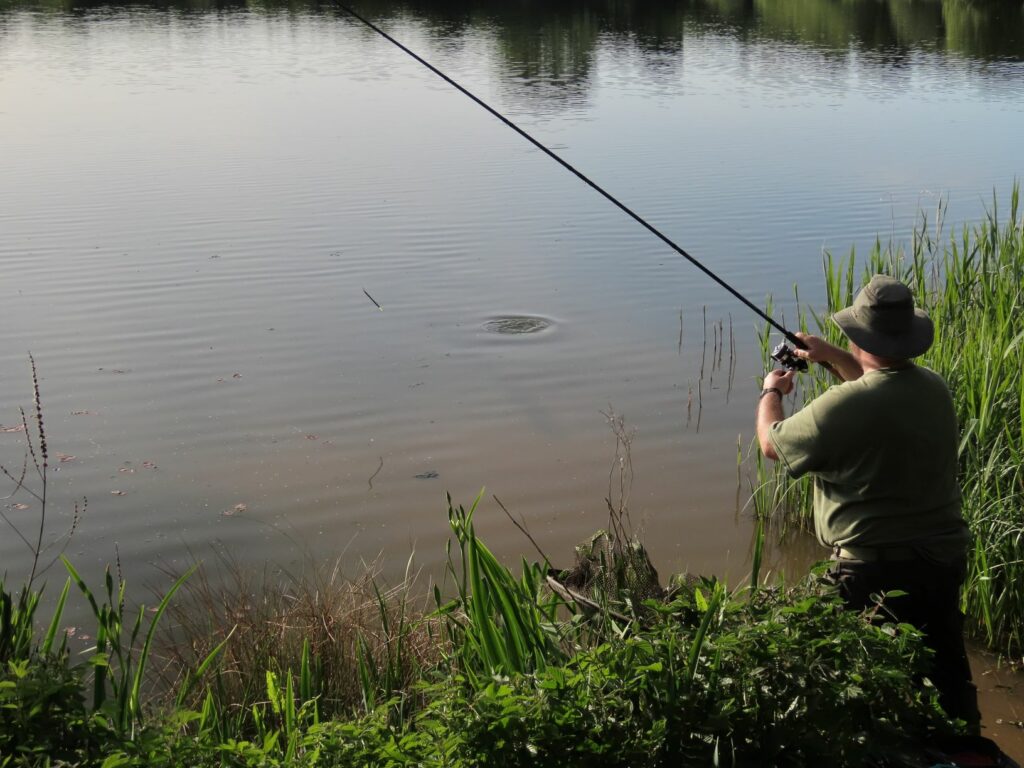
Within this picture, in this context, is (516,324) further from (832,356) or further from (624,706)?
(624,706)

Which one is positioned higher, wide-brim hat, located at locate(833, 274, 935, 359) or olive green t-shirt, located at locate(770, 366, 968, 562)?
wide-brim hat, located at locate(833, 274, 935, 359)

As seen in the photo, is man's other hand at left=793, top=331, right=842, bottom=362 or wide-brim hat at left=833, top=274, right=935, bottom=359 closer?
wide-brim hat at left=833, top=274, right=935, bottom=359

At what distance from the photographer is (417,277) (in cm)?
963

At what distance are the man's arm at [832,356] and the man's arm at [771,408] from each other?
0.10 metres

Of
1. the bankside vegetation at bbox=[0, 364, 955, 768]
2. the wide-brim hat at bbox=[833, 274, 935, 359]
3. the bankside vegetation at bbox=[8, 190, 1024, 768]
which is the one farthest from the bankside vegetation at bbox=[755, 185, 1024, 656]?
the bankside vegetation at bbox=[0, 364, 955, 768]

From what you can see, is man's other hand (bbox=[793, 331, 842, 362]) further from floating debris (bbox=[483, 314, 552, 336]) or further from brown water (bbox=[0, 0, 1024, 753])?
floating debris (bbox=[483, 314, 552, 336])

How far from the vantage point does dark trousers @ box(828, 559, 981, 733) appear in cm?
306

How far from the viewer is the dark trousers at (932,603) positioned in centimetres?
306

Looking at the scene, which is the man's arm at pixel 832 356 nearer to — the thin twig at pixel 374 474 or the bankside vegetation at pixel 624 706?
the bankside vegetation at pixel 624 706

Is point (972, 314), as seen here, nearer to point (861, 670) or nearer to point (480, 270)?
point (861, 670)

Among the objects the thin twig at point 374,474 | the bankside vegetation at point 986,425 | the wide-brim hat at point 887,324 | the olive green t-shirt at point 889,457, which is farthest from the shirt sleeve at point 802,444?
the thin twig at point 374,474

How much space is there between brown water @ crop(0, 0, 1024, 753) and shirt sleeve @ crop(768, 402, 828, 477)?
6.76ft

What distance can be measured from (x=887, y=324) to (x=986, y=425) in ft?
4.97

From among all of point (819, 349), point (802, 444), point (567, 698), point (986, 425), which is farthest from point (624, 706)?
point (986, 425)
